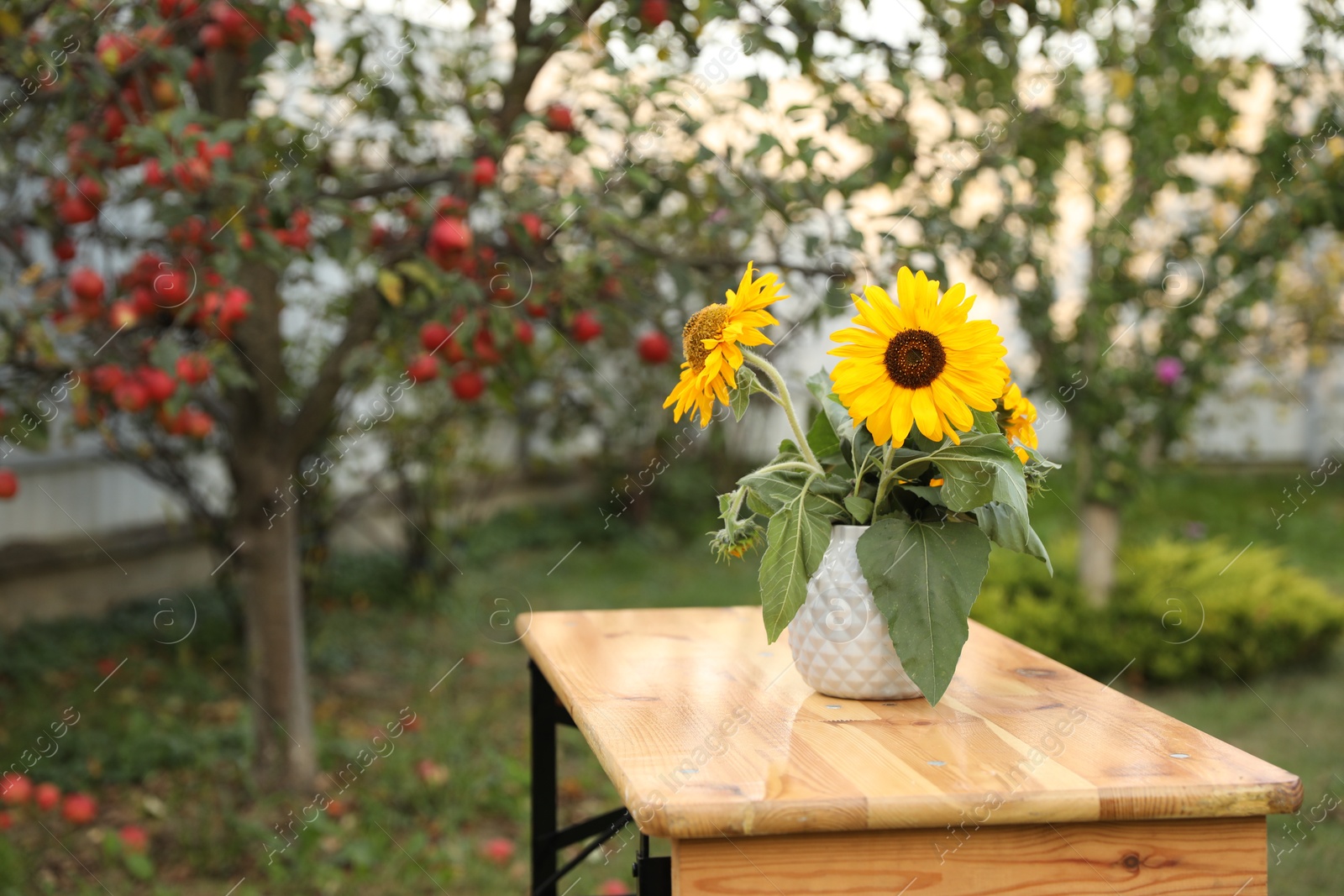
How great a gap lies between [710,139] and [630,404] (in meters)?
3.28

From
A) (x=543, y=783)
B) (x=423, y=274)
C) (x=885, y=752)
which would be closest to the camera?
(x=885, y=752)

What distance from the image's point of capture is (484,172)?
2.24 meters

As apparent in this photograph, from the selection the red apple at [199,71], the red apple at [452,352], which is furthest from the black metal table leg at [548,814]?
the red apple at [199,71]

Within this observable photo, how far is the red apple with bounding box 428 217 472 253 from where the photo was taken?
7.36 ft

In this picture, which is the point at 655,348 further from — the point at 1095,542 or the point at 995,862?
the point at 1095,542

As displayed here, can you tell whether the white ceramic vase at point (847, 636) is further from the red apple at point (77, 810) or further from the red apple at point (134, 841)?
the red apple at point (77, 810)

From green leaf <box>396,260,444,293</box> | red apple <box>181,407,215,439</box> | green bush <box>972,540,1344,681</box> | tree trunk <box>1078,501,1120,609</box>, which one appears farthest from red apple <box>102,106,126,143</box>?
tree trunk <box>1078,501,1120,609</box>

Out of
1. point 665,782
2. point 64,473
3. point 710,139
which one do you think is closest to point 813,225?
point 710,139

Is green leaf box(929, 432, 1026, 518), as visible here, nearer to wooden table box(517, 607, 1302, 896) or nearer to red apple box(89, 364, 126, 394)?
wooden table box(517, 607, 1302, 896)

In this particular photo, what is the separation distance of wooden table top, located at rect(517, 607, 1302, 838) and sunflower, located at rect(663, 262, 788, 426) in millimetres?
310

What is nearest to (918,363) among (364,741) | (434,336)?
(434,336)

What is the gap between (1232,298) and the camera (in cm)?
366

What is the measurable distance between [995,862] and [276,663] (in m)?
2.35

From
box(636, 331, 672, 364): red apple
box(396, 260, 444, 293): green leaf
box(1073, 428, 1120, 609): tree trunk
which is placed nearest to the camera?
→ box(396, 260, 444, 293): green leaf
